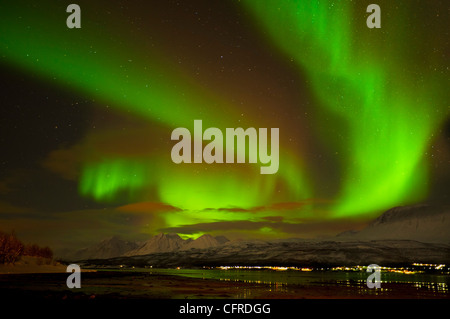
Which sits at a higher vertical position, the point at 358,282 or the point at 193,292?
the point at 193,292

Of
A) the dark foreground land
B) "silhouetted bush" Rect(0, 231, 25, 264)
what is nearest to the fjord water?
the dark foreground land

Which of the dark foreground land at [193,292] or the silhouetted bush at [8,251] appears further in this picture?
the silhouetted bush at [8,251]

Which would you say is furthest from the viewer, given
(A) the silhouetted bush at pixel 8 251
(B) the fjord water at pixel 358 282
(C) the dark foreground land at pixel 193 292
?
(A) the silhouetted bush at pixel 8 251

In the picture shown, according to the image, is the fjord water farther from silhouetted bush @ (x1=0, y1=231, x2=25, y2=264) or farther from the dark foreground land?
silhouetted bush @ (x1=0, y1=231, x2=25, y2=264)

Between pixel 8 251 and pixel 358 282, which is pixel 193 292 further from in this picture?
pixel 8 251

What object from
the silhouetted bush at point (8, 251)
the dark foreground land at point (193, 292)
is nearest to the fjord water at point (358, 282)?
the dark foreground land at point (193, 292)

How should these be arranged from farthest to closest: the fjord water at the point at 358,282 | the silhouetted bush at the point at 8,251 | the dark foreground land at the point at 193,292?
the silhouetted bush at the point at 8,251
the fjord water at the point at 358,282
the dark foreground land at the point at 193,292

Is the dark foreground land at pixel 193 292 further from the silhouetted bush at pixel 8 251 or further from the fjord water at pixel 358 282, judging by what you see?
the silhouetted bush at pixel 8 251

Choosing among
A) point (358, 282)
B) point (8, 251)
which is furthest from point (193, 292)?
point (8, 251)

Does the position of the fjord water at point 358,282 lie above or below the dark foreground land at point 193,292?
below
